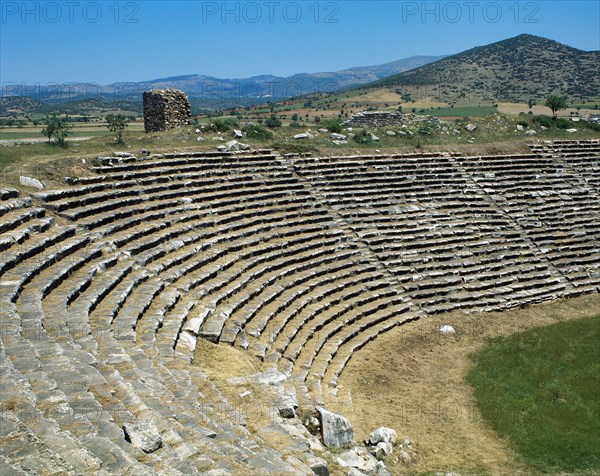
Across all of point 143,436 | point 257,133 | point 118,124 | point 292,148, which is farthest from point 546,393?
point 118,124

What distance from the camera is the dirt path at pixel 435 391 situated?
867cm

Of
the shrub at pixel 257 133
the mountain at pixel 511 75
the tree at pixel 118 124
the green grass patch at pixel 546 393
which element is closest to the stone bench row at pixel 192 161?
the shrub at pixel 257 133

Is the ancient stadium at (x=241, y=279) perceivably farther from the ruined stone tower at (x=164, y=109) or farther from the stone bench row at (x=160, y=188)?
the ruined stone tower at (x=164, y=109)

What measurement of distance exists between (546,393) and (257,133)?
14.7 metres

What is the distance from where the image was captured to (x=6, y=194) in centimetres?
1150

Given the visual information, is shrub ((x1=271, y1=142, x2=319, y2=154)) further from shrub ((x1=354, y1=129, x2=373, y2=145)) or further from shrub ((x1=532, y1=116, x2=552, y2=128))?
shrub ((x1=532, y1=116, x2=552, y2=128))

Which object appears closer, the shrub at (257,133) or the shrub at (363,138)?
the shrub at (257,133)

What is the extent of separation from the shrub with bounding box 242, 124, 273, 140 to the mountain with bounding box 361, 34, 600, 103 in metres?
60.3

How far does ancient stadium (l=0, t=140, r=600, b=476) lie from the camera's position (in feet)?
17.4

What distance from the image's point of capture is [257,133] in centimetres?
2172

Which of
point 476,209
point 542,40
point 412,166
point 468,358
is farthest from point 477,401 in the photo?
point 542,40

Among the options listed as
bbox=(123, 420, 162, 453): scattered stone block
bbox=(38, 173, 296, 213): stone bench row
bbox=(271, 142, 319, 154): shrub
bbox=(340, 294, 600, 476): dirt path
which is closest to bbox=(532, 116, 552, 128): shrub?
bbox=(271, 142, 319, 154): shrub

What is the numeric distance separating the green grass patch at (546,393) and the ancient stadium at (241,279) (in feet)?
8.60

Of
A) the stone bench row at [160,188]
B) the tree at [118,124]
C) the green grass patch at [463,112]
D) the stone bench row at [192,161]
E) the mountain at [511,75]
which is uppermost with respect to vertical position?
the mountain at [511,75]
